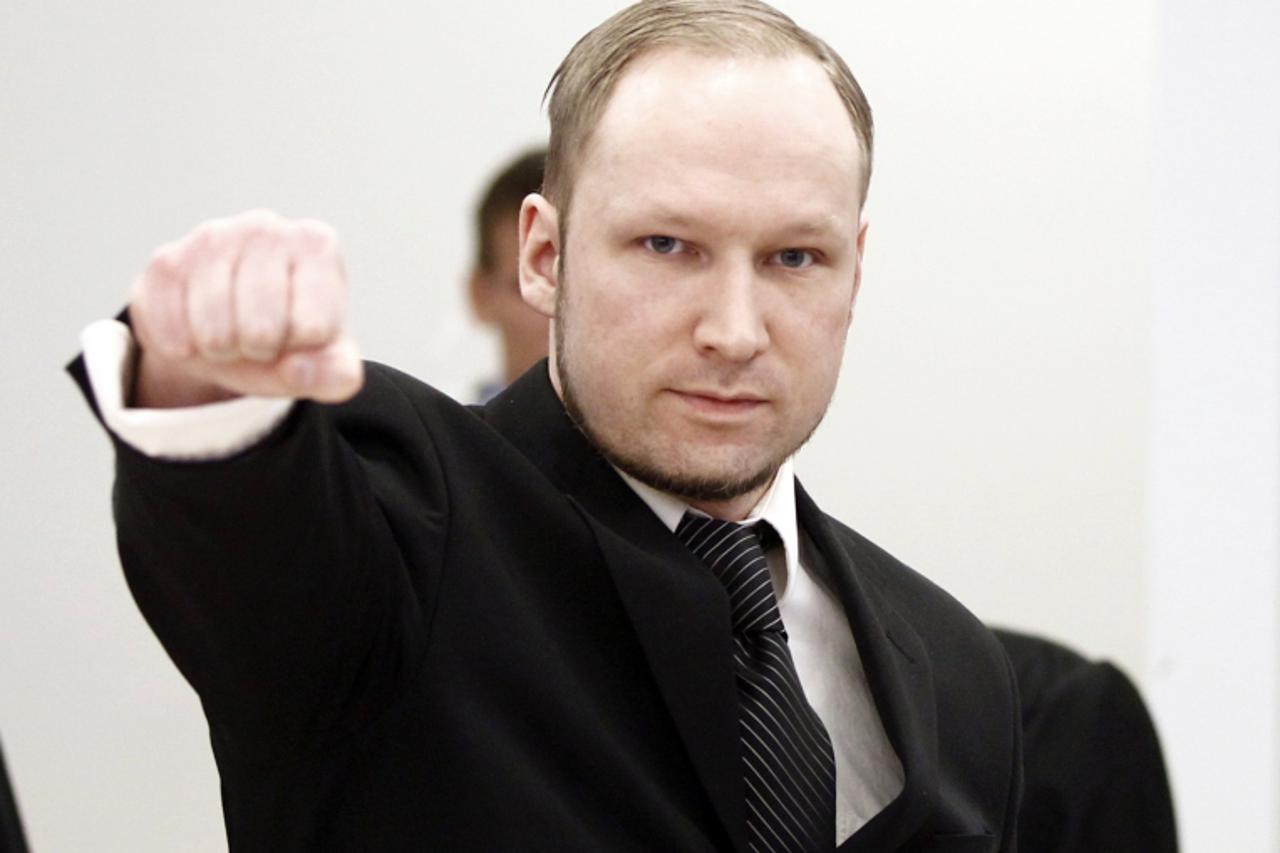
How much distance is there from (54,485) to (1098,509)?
1.61 m

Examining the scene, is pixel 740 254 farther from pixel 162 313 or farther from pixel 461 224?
pixel 461 224

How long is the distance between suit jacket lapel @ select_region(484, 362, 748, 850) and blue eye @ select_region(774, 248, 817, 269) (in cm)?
17

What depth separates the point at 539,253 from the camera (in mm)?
1269

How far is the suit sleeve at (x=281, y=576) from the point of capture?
0.90 metres

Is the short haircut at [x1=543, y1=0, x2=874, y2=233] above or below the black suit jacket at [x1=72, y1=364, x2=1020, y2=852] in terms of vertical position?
above

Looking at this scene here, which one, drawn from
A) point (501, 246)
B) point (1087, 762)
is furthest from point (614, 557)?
point (501, 246)

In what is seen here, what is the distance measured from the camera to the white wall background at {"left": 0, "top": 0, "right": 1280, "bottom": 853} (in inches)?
93.1

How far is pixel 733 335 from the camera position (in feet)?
3.71

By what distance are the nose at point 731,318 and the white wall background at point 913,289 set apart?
1.42m

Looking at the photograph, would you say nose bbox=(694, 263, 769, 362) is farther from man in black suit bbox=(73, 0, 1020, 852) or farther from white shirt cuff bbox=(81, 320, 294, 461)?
white shirt cuff bbox=(81, 320, 294, 461)

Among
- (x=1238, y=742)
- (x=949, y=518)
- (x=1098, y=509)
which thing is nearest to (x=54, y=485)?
(x=949, y=518)

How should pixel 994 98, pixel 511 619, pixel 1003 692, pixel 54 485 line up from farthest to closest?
pixel 994 98 → pixel 54 485 → pixel 1003 692 → pixel 511 619

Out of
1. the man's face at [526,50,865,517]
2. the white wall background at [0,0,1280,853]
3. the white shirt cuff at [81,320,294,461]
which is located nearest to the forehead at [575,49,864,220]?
the man's face at [526,50,865,517]

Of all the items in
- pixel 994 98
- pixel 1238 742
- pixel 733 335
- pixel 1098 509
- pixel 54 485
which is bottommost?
pixel 1238 742
